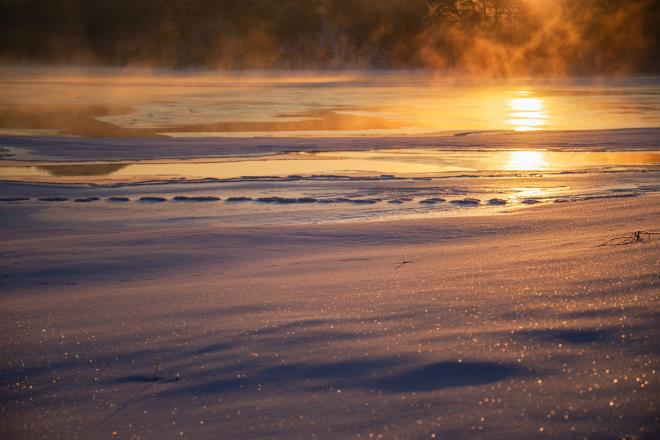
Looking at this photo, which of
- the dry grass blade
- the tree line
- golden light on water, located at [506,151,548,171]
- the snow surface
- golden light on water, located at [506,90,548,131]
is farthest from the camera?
the tree line

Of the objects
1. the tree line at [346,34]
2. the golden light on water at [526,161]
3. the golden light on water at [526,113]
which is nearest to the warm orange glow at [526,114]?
the golden light on water at [526,113]

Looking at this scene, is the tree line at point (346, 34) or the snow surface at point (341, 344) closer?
the snow surface at point (341, 344)

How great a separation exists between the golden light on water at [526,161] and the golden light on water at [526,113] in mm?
3138

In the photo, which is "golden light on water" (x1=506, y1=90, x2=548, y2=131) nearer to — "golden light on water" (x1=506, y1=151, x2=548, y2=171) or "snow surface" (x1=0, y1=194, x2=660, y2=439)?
"golden light on water" (x1=506, y1=151, x2=548, y2=171)

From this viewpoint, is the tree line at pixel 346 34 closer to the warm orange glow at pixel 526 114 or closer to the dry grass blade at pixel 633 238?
the warm orange glow at pixel 526 114

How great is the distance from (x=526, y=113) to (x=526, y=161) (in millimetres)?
7848

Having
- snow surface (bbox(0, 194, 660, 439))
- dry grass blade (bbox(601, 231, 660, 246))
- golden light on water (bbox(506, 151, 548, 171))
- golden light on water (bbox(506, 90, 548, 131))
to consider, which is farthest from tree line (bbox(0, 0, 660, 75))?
snow surface (bbox(0, 194, 660, 439))

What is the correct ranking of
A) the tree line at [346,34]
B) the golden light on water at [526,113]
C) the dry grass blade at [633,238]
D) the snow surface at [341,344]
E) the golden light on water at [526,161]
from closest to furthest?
the snow surface at [341,344], the dry grass blade at [633,238], the golden light on water at [526,161], the golden light on water at [526,113], the tree line at [346,34]

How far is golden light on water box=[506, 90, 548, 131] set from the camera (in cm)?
1465

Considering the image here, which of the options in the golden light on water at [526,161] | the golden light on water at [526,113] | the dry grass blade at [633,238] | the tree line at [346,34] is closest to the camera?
the dry grass blade at [633,238]

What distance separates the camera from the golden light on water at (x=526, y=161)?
30.8 feet

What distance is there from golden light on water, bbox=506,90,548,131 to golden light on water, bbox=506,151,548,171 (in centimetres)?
314

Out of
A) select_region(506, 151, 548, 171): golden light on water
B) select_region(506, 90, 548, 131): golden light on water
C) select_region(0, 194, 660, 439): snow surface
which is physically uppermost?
select_region(0, 194, 660, 439): snow surface

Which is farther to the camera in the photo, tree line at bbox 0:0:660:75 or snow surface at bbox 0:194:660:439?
tree line at bbox 0:0:660:75
